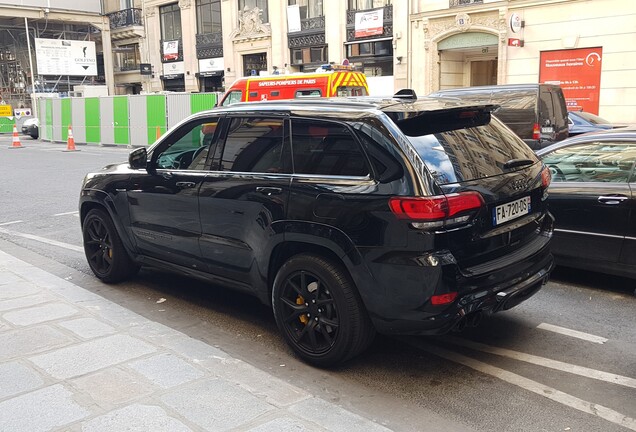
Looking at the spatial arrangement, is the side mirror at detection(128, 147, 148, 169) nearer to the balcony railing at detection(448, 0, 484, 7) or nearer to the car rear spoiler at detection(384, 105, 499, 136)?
the car rear spoiler at detection(384, 105, 499, 136)

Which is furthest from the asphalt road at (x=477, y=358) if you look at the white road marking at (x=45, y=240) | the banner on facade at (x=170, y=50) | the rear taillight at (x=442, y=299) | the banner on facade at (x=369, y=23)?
the banner on facade at (x=170, y=50)

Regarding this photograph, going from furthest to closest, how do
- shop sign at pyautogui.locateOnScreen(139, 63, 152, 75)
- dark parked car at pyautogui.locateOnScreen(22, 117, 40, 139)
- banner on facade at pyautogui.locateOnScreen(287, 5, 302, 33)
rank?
shop sign at pyautogui.locateOnScreen(139, 63, 152, 75) → dark parked car at pyautogui.locateOnScreen(22, 117, 40, 139) → banner on facade at pyautogui.locateOnScreen(287, 5, 302, 33)

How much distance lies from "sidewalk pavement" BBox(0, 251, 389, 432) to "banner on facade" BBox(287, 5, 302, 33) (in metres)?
27.5

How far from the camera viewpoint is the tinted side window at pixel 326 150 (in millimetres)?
3984

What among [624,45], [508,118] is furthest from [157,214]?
[624,45]

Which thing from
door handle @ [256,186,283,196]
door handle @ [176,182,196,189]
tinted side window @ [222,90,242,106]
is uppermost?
tinted side window @ [222,90,242,106]

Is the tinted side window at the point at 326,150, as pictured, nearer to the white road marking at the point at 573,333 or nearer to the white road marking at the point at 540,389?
the white road marking at the point at 540,389

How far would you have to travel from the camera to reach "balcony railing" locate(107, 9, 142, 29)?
140 feet

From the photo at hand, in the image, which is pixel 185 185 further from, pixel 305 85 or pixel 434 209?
pixel 305 85

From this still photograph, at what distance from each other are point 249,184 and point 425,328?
65.3 inches

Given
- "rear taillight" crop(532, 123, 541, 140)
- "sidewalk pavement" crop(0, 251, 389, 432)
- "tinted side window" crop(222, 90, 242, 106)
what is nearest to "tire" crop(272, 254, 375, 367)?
"sidewalk pavement" crop(0, 251, 389, 432)

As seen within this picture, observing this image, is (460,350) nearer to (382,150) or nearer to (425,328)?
(425,328)

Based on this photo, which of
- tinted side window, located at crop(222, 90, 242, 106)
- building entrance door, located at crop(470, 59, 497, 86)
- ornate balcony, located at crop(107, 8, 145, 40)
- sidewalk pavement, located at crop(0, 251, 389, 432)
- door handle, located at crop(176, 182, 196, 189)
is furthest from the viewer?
ornate balcony, located at crop(107, 8, 145, 40)

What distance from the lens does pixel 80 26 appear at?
155 ft
